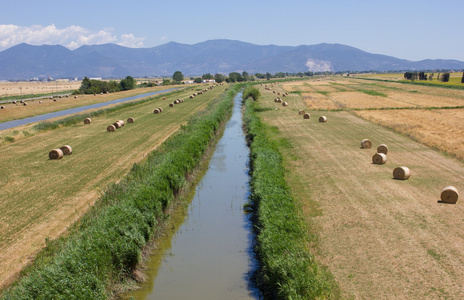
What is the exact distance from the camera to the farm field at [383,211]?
39.3 ft

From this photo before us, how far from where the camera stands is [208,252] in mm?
16031

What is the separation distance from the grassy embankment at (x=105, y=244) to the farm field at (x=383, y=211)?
6.35 metres

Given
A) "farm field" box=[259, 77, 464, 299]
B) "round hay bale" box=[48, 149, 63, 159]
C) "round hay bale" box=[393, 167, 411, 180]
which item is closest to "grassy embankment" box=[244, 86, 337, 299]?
"farm field" box=[259, 77, 464, 299]

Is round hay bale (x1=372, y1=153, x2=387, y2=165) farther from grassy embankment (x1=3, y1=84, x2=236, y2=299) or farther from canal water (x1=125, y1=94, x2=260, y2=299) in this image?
grassy embankment (x1=3, y1=84, x2=236, y2=299)

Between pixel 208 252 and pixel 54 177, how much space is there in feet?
41.4

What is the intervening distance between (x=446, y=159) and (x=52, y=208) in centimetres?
2376

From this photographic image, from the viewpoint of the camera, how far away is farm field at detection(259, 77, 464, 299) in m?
12.0


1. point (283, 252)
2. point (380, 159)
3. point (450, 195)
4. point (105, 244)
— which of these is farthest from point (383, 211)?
point (105, 244)

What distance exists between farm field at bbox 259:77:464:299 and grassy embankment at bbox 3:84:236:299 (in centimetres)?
635

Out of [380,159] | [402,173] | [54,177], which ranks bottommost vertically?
[54,177]

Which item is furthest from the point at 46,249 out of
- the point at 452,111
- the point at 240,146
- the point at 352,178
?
the point at 452,111

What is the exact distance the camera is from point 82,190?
21.1m

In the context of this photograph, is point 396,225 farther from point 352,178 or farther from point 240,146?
point 240,146

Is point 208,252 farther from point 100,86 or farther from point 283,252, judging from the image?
point 100,86
